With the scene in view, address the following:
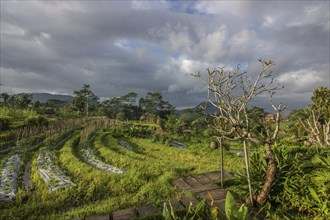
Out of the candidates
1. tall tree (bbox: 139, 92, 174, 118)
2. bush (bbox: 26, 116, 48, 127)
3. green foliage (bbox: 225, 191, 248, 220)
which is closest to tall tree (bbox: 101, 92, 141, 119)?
tall tree (bbox: 139, 92, 174, 118)

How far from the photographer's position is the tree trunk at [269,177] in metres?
5.13

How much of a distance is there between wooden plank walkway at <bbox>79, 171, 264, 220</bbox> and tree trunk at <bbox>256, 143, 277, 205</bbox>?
33 centimetres

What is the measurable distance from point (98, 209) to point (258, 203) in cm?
345

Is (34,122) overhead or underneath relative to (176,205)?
overhead

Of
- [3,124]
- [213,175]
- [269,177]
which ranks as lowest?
[213,175]

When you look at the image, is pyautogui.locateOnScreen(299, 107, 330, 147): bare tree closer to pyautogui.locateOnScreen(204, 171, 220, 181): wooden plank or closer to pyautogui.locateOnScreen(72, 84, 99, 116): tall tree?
pyautogui.locateOnScreen(204, 171, 220, 181): wooden plank

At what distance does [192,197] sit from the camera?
6.11 metres

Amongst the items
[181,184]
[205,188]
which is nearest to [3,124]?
[181,184]

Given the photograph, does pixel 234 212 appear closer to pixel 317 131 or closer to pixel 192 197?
pixel 192 197

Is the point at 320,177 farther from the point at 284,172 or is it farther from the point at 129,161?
the point at 129,161

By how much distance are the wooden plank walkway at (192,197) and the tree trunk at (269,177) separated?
33cm

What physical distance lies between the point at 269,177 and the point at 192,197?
5.90 ft

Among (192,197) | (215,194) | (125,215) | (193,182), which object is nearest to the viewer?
(125,215)

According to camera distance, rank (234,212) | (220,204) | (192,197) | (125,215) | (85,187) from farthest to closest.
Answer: (85,187) < (192,197) < (220,204) < (125,215) < (234,212)
